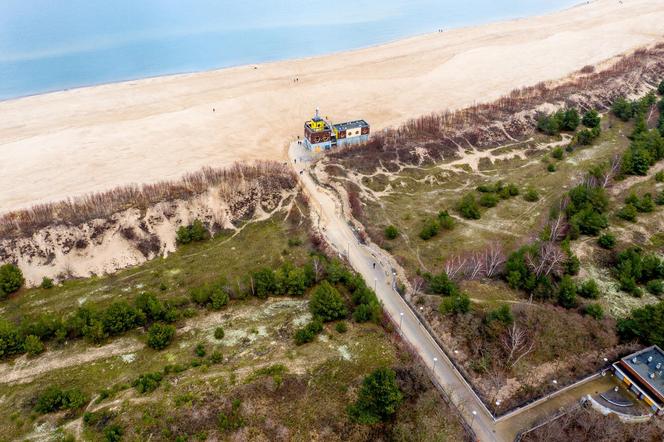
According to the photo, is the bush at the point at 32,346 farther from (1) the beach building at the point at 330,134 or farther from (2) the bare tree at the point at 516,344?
(1) the beach building at the point at 330,134

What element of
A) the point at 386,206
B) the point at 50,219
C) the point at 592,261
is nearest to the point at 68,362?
the point at 50,219

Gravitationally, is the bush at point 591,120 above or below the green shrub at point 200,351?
above

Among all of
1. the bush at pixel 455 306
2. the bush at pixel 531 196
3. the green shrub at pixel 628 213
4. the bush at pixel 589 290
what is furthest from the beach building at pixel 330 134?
the bush at pixel 589 290

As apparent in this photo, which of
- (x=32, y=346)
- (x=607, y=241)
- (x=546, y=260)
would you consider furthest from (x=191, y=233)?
(x=607, y=241)

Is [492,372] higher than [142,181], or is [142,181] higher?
[142,181]

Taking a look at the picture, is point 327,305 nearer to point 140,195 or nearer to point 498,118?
point 140,195

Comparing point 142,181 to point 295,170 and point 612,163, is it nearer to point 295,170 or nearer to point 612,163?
point 295,170
